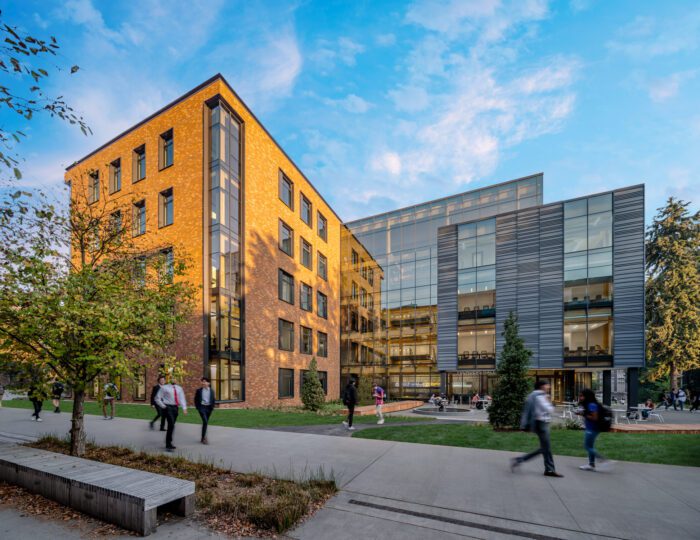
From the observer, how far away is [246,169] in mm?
23000

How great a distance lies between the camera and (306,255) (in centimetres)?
3144

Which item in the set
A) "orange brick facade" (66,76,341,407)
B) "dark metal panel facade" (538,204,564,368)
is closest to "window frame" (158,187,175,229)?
"orange brick facade" (66,76,341,407)

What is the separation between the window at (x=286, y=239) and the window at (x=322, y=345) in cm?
890

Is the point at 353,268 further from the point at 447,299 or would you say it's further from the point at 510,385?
the point at 510,385

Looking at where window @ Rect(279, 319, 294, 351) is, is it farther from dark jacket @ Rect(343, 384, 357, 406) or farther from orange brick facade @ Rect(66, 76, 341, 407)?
dark jacket @ Rect(343, 384, 357, 406)

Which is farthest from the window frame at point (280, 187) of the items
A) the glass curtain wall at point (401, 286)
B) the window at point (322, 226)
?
the glass curtain wall at point (401, 286)

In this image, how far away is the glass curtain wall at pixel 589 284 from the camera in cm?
2634

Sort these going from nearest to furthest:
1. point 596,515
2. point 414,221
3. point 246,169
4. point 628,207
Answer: point 596,515
point 246,169
point 628,207
point 414,221

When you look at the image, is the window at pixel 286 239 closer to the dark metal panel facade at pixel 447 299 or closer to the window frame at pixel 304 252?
the window frame at pixel 304 252

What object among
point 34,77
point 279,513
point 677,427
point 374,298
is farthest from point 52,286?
point 374,298

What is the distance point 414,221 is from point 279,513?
112ft

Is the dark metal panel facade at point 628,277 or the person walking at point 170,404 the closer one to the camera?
the person walking at point 170,404

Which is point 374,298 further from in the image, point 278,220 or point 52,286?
point 52,286

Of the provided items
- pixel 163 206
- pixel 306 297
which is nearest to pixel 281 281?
pixel 306 297
